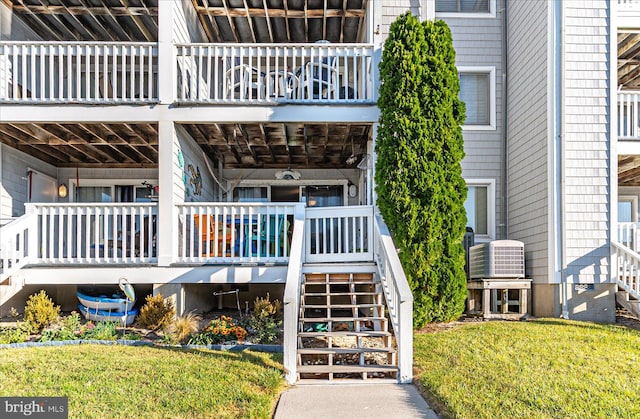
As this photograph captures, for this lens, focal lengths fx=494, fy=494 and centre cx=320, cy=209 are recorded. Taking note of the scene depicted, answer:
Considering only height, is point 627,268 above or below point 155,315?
above

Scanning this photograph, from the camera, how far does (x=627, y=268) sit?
8.50m

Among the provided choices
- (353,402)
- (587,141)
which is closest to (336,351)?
(353,402)

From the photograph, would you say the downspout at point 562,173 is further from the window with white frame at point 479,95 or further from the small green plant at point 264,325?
the small green plant at point 264,325

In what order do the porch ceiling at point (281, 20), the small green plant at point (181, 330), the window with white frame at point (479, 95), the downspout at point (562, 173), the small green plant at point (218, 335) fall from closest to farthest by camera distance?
the small green plant at point (218, 335) → the small green plant at point (181, 330) → the downspout at point (562, 173) → the porch ceiling at point (281, 20) → the window with white frame at point (479, 95)

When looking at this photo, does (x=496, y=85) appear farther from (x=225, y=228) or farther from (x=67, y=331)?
(x=67, y=331)

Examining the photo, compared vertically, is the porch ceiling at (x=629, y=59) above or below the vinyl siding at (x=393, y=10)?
below

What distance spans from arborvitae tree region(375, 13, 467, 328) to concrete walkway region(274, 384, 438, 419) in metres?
2.22

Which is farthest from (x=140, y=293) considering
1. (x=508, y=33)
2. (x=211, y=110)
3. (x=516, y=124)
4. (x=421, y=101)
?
(x=508, y=33)

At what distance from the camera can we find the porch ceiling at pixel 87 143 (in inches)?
346

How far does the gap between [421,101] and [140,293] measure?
656cm

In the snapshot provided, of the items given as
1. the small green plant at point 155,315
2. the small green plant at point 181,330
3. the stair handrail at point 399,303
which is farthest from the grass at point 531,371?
the small green plant at point 155,315

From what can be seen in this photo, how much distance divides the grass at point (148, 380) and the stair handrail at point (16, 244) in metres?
1.71

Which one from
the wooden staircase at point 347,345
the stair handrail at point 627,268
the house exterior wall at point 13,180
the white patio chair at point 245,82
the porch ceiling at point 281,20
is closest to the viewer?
the wooden staircase at point 347,345

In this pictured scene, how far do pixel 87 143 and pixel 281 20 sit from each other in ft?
15.0
